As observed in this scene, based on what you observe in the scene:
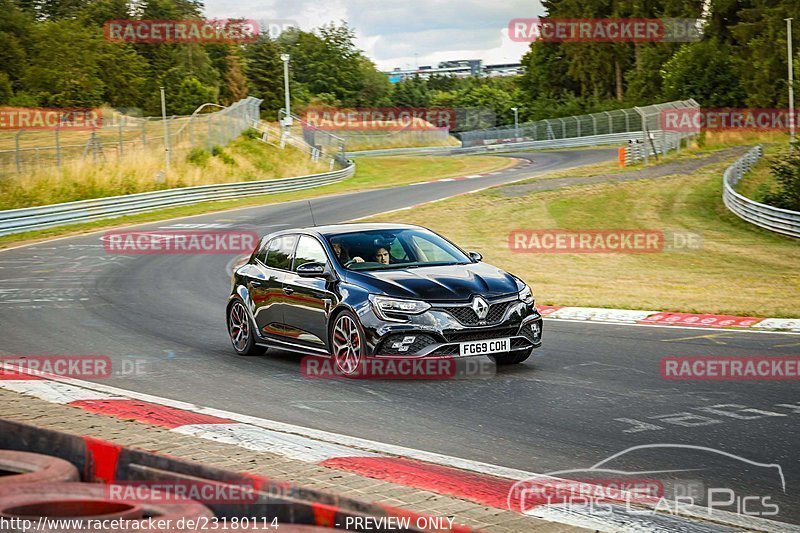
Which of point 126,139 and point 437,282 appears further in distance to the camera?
point 126,139

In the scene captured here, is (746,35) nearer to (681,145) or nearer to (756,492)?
(681,145)

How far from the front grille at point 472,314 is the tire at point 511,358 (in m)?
0.73

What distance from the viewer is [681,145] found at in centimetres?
5934

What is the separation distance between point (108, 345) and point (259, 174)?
3902cm

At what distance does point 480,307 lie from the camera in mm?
10484

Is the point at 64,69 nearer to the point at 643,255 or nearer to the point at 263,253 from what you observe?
the point at 643,255

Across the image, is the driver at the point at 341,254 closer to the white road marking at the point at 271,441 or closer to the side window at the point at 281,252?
the side window at the point at 281,252

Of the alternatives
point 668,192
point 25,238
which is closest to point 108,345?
point 25,238

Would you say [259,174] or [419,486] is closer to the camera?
[419,486]

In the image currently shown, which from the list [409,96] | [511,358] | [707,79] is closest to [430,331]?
[511,358]

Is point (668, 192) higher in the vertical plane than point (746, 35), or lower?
lower

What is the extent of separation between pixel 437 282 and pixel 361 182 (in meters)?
43.6

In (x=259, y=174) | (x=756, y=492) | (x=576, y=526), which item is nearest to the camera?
(x=576, y=526)

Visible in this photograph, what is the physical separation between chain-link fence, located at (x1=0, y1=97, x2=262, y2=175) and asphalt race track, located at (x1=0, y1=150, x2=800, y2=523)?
24388 millimetres
